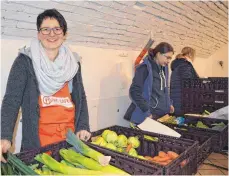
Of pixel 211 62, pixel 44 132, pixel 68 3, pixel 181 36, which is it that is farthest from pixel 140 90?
pixel 211 62

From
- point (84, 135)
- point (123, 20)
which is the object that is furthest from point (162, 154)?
point (123, 20)

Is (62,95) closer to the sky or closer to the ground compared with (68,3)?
closer to the ground

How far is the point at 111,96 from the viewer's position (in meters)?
3.23

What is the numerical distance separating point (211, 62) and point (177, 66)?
3949 millimetres

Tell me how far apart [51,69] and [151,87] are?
114cm

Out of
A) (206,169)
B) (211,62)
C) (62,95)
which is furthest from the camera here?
(211,62)

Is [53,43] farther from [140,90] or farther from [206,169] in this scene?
[206,169]

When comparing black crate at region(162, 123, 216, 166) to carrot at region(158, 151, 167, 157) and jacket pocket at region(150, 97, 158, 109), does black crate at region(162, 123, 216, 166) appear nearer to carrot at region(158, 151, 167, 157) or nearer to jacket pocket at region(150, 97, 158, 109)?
carrot at region(158, 151, 167, 157)

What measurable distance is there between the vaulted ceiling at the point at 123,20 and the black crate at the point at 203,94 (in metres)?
0.86

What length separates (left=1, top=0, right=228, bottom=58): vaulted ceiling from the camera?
1923mm

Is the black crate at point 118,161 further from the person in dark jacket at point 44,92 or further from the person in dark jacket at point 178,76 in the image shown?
the person in dark jacket at point 178,76

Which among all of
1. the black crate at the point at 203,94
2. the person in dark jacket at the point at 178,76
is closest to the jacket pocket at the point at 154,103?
the black crate at the point at 203,94

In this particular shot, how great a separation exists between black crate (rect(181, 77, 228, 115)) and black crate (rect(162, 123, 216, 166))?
85 centimetres

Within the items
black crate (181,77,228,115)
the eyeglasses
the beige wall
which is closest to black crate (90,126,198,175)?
the eyeglasses
